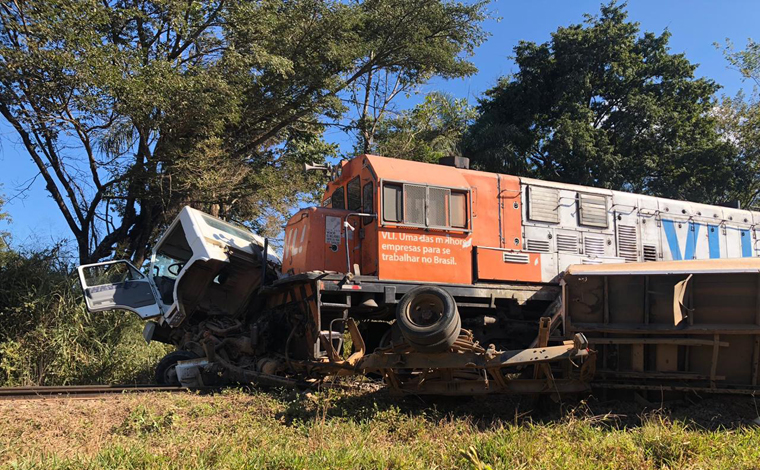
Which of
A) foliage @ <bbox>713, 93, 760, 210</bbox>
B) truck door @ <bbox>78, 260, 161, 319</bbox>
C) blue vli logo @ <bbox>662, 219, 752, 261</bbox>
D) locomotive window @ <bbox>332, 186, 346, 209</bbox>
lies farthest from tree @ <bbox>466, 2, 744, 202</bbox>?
truck door @ <bbox>78, 260, 161, 319</bbox>

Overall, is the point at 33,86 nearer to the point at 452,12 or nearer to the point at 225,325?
the point at 225,325

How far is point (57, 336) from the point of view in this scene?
11.6 meters

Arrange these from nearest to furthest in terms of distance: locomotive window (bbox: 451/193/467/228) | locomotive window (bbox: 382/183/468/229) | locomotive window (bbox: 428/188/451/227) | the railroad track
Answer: the railroad track, locomotive window (bbox: 382/183/468/229), locomotive window (bbox: 428/188/451/227), locomotive window (bbox: 451/193/467/228)

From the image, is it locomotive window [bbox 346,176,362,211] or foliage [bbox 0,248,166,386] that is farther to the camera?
foliage [bbox 0,248,166,386]

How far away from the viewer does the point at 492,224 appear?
9.09 metres

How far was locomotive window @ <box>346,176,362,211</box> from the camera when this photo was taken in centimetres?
924

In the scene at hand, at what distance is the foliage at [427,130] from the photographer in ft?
72.1

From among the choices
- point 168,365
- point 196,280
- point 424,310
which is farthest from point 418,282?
point 168,365

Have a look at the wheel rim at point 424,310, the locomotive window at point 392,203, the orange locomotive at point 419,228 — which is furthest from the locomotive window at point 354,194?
the wheel rim at point 424,310

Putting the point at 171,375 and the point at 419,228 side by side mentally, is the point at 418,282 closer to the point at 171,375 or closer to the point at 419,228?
the point at 419,228

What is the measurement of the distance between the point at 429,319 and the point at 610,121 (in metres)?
19.2

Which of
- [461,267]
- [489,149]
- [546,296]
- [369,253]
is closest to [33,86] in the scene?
[369,253]

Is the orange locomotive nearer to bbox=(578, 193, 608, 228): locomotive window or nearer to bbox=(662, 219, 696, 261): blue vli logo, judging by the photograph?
bbox=(578, 193, 608, 228): locomotive window

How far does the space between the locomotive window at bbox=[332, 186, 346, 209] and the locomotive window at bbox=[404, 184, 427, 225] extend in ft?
Result: 5.17
